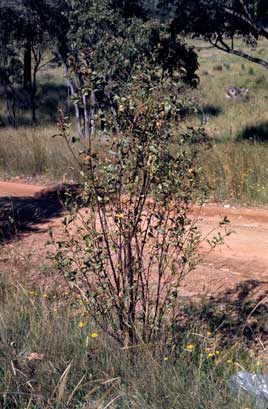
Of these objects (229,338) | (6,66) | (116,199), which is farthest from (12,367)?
(6,66)

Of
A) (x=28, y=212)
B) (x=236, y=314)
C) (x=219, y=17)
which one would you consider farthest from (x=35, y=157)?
(x=236, y=314)

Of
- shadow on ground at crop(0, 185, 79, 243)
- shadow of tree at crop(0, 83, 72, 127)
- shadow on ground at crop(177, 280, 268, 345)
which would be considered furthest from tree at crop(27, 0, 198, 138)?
shadow of tree at crop(0, 83, 72, 127)

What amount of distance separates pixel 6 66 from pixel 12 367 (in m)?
20.3

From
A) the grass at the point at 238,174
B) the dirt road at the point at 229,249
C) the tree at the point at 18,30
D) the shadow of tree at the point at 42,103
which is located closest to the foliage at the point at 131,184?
the dirt road at the point at 229,249

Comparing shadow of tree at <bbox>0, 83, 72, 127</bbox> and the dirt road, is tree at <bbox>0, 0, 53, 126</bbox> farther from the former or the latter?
→ the dirt road

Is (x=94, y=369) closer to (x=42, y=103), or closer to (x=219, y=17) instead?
(x=219, y=17)

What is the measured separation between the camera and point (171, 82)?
14.6 feet

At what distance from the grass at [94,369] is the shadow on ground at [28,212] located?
175 inches

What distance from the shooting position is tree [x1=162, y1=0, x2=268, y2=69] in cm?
1549

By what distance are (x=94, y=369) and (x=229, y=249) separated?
16.1ft

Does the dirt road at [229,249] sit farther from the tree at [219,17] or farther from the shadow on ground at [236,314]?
the tree at [219,17]

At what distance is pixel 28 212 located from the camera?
10891 mm

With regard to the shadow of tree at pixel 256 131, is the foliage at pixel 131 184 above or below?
above

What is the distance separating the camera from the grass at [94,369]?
3.44 meters
